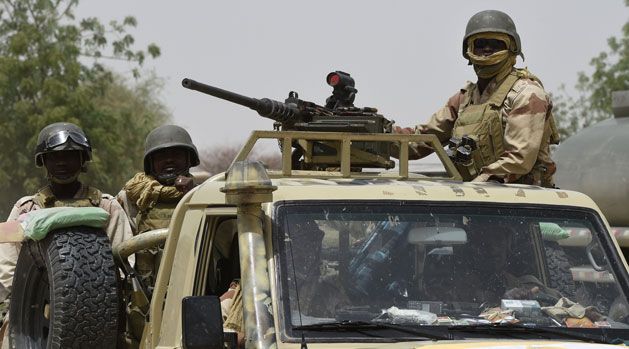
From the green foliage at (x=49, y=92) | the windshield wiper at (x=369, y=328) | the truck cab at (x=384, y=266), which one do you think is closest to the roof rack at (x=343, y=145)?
the truck cab at (x=384, y=266)

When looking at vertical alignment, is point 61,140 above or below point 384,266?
above

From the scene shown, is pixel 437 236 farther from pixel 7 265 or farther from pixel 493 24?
pixel 7 265

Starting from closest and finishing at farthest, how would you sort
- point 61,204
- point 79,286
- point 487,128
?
point 79,286 → point 487,128 → point 61,204

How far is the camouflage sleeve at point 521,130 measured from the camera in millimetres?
6640

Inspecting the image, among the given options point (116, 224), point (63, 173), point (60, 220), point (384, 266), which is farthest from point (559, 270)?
point (63, 173)

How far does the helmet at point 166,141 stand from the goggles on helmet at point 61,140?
363 millimetres

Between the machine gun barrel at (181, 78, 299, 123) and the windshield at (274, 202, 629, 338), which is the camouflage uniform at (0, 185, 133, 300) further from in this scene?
the windshield at (274, 202, 629, 338)

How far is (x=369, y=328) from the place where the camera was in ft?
15.8

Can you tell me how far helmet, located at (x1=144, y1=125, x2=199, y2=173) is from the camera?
7.82 meters

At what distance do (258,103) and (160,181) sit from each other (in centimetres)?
119

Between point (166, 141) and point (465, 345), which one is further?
point (166, 141)

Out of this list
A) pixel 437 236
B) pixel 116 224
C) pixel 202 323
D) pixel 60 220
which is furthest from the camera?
pixel 116 224

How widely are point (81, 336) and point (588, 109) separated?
3619cm

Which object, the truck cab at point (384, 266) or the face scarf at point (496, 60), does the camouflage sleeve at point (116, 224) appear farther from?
the face scarf at point (496, 60)
